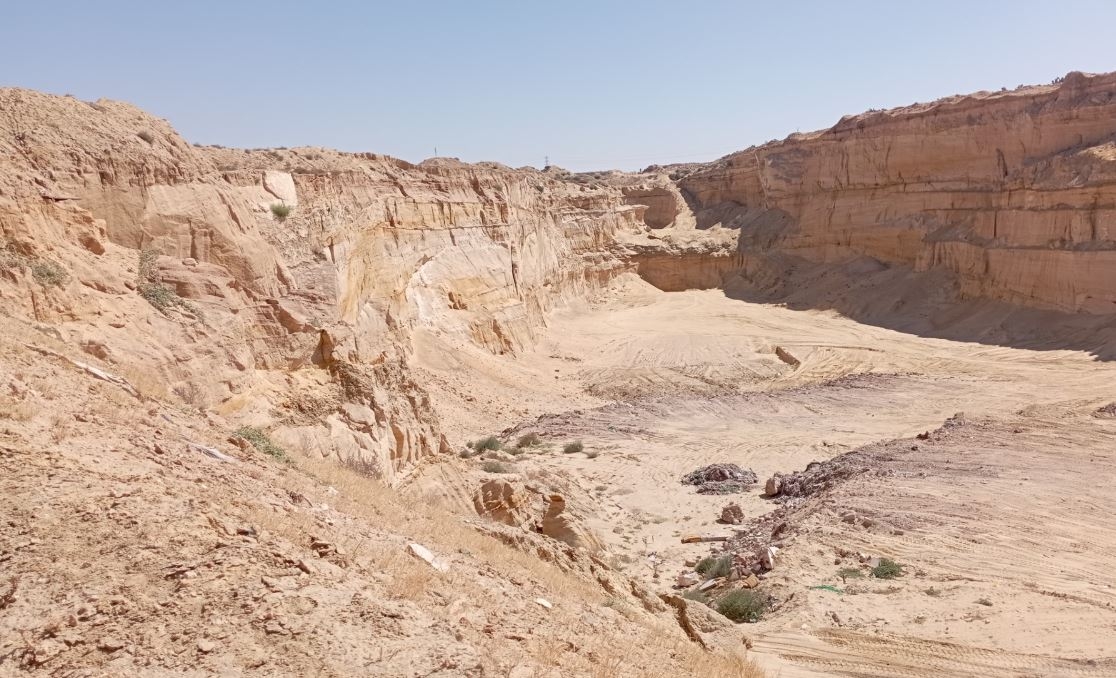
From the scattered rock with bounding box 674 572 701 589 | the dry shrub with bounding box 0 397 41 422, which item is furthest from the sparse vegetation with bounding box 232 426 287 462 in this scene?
the scattered rock with bounding box 674 572 701 589

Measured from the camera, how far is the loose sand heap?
470 cm

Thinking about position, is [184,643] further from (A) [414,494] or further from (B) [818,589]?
(B) [818,589]

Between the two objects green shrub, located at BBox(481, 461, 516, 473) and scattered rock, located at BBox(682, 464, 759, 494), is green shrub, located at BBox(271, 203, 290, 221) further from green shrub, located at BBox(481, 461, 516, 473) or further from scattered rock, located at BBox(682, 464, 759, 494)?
scattered rock, located at BBox(682, 464, 759, 494)

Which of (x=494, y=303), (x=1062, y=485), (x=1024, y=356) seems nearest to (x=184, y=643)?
(x=1062, y=485)

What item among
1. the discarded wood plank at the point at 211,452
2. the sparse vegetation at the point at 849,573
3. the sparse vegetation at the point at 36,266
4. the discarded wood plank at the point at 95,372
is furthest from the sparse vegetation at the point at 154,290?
the sparse vegetation at the point at 849,573

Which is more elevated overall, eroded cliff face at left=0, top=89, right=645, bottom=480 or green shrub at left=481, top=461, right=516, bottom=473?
eroded cliff face at left=0, top=89, right=645, bottom=480

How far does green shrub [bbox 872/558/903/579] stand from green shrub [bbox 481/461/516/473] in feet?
20.1

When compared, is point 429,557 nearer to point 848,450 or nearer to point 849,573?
point 849,573

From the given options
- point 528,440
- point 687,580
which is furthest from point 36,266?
point 528,440

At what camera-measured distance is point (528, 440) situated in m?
18.8

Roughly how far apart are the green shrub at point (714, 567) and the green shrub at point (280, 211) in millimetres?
9647

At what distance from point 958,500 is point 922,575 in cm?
332

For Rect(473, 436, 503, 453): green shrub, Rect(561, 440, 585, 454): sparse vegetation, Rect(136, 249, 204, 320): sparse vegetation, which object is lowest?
Rect(561, 440, 585, 454): sparse vegetation

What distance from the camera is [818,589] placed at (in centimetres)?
1030
